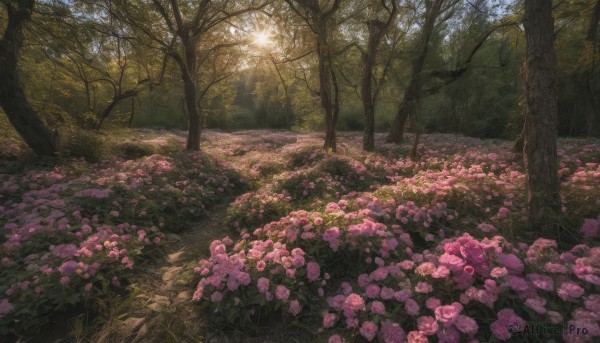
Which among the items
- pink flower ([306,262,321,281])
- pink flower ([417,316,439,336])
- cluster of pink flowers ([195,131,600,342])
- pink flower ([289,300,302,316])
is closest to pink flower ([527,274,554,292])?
cluster of pink flowers ([195,131,600,342])

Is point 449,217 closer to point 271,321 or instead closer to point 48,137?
point 271,321

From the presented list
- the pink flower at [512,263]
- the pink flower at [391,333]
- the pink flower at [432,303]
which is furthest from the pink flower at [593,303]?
the pink flower at [391,333]

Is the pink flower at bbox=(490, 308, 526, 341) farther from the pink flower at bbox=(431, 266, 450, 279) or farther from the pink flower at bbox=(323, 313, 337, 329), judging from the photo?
the pink flower at bbox=(323, 313, 337, 329)

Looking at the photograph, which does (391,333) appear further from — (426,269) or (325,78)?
(325,78)

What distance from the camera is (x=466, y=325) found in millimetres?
2281

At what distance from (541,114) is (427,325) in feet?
11.1

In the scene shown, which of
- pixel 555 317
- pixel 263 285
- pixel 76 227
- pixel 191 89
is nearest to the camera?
pixel 555 317

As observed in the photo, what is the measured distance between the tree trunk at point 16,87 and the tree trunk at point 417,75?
12.7 meters

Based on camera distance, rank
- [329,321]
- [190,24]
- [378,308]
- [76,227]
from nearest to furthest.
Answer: [378,308]
[329,321]
[76,227]
[190,24]

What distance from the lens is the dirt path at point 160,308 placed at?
311 cm

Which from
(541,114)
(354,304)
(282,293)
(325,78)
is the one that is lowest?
(282,293)

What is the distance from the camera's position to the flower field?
98.7 inches

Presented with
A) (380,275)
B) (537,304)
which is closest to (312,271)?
(380,275)

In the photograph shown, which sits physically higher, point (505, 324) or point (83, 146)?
point (83, 146)
